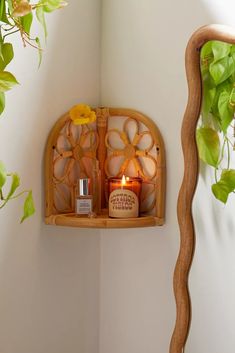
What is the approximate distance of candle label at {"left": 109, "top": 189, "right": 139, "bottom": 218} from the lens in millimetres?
1502

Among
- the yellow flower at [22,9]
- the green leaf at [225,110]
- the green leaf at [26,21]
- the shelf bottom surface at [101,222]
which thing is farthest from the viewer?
the shelf bottom surface at [101,222]

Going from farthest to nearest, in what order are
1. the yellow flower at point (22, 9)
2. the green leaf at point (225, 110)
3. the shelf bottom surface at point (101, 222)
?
the shelf bottom surface at point (101, 222)
the green leaf at point (225, 110)
the yellow flower at point (22, 9)

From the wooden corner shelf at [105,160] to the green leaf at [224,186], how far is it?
176 millimetres

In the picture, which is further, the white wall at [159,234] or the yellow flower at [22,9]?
the white wall at [159,234]

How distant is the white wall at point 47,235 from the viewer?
1.44 metres

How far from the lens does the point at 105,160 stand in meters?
1.62

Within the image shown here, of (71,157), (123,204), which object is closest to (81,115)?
(71,157)

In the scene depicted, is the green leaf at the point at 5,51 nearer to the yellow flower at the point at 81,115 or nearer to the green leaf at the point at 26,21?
the green leaf at the point at 26,21

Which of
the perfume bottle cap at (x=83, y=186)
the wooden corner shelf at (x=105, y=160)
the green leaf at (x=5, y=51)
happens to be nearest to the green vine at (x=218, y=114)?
the wooden corner shelf at (x=105, y=160)

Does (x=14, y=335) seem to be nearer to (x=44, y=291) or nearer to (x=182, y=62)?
(x=44, y=291)

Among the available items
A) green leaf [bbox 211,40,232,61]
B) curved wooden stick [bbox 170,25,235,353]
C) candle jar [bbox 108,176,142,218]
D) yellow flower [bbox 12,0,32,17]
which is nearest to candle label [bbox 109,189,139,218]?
candle jar [bbox 108,176,142,218]

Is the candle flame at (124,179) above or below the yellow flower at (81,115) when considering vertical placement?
below

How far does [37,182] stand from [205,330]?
48 cm

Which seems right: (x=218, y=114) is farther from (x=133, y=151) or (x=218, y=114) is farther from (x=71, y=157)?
(x=71, y=157)
